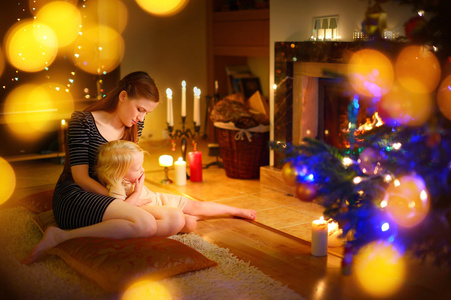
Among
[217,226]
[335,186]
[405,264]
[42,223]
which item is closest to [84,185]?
[42,223]

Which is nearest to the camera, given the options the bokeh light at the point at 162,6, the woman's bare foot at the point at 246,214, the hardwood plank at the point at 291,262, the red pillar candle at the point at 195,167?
the hardwood plank at the point at 291,262

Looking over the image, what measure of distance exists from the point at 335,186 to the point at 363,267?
1.83ft

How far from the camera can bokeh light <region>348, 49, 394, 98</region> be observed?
6.48 ft

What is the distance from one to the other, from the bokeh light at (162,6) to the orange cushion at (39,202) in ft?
Answer: 8.81

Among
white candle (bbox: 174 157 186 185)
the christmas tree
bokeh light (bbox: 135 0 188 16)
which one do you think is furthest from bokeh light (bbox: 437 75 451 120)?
bokeh light (bbox: 135 0 188 16)

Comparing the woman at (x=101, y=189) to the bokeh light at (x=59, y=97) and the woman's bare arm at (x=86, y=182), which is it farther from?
the bokeh light at (x=59, y=97)

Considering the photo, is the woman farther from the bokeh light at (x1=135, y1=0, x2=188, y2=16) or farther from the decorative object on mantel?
the bokeh light at (x1=135, y1=0, x2=188, y2=16)

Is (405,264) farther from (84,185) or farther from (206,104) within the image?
(206,104)

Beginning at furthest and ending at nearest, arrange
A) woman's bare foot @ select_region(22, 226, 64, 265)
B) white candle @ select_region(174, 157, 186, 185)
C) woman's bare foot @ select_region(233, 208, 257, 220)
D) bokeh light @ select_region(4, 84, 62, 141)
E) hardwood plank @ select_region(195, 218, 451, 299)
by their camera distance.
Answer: bokeh light @ select_region(4, 84, 62, 141) < white candle @ select_region(174, 157, 186, 185) < woman's bare foot @ select_region(233, 208, 257, 220) < woman's bare foot @ select_region(22, 226, 64, 265) < hardwood plank @ select_region(195, 218, 451, 299)

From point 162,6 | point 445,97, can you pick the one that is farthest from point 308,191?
point 162,6

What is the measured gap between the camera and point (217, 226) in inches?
115

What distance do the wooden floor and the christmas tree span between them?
0.23 m

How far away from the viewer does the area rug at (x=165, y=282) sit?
79.0 inches

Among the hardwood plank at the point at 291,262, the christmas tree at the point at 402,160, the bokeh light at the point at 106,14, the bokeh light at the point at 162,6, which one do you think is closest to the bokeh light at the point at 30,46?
the bokeh light at the point at 106,14
